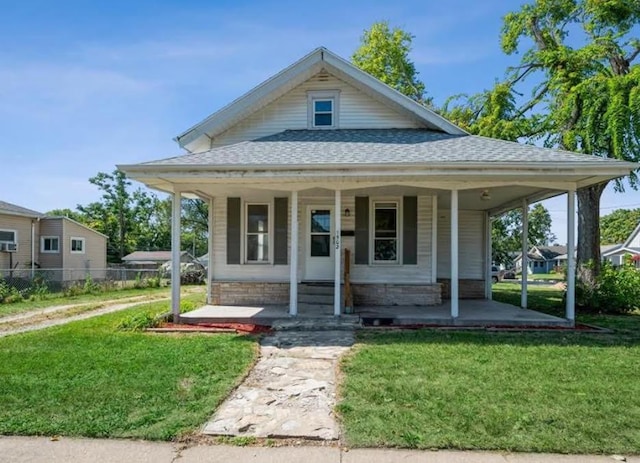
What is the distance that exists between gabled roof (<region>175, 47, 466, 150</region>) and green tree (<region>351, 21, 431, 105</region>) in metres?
13.0

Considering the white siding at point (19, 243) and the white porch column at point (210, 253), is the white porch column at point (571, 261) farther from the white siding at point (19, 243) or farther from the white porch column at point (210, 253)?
the white siding at point (19, 243)

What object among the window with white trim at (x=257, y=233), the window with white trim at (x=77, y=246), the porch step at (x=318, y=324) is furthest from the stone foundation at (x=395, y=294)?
the window with white trim at (x=77, y=246)

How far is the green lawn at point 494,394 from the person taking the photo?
3.58 m

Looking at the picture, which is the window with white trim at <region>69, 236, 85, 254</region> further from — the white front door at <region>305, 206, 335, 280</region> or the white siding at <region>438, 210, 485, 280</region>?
the white siding at <region>438, 210, 485, 280</region>

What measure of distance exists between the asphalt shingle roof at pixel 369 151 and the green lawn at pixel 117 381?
3280mm

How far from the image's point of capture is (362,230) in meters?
10.6

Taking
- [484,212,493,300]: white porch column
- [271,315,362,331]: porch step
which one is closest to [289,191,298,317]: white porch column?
[271,315,362,331]: porch step

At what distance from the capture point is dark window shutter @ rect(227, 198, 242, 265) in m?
10.9

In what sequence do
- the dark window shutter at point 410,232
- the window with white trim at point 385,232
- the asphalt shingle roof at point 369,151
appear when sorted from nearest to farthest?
the asphalt shingle roof at point 369,151, the dark window shutter at point 410,232, the window with white trim at point 385,232

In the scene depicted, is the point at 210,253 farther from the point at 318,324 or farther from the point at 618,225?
the point at 618,225

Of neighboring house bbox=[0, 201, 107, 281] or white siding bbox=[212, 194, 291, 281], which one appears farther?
neighboring house bbox=[0, 201, 107, 281]

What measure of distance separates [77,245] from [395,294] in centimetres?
2243

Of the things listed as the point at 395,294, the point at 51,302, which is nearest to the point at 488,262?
the point at 395,294

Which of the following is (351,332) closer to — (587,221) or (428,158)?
(428,158)
